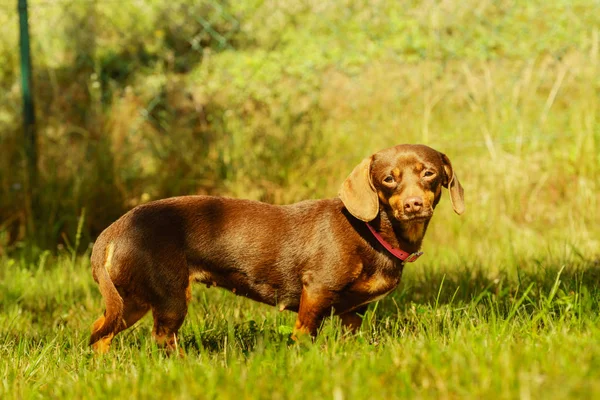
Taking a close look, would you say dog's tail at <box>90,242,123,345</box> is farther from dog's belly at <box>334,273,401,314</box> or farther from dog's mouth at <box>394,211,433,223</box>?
dog's mouth at <box>394,211,433,223</box>

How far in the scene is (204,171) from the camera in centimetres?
604

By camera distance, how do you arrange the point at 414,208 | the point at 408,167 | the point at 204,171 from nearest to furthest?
the point at 414,208 < the point at 408,167 < the point at 204,171

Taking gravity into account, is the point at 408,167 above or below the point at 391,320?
above

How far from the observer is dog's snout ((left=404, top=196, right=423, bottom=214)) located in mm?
3125

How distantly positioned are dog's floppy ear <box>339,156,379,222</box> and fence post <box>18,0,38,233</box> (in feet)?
9.94

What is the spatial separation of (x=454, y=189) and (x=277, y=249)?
887 millimetres

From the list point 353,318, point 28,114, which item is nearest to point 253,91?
point 28,114

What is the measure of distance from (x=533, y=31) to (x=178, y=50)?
4003 mm

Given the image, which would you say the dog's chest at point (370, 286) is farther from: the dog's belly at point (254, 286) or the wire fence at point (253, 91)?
the wire fence at point (253, 91)

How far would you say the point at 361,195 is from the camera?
3363mm

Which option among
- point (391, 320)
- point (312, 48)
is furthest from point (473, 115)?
point (391, 320)

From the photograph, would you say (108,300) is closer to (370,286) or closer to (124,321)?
(124,321)

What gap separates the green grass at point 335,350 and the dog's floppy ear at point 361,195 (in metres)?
0.48

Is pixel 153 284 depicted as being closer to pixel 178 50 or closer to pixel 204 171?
pixel 204 171
